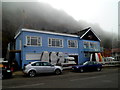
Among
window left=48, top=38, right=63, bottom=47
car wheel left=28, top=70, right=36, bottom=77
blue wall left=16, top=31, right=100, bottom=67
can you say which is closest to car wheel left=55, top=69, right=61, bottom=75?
car wheel left=28, top=70, right=36, bottom=77

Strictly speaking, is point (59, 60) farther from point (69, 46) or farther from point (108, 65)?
point (108, 65)

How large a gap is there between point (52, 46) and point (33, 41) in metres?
3.58

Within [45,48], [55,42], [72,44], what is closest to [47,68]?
[45,48]

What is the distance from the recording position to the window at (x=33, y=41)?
67.8 ft

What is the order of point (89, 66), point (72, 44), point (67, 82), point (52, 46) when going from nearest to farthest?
point (67, 82), point (89, 66), point (52, 46), point (72, 44)

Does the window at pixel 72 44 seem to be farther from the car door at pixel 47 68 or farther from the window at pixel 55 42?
the car door at pixel 47 68

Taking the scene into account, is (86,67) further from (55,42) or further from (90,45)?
(90,45)

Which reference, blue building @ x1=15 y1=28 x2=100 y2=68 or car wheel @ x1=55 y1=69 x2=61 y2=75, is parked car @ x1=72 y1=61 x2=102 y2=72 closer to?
car wheel @ x1=55 y1=69 x2=61 y2=75

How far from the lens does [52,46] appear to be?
22.9 m

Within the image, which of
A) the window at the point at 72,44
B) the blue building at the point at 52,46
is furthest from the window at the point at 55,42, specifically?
the window at the point at 72,44

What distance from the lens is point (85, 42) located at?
27.2 m

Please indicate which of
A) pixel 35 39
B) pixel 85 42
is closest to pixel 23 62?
pixel 35 39

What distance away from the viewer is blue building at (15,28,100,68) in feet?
67.1

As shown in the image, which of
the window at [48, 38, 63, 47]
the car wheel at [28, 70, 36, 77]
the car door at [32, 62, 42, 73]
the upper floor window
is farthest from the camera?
the upper floor window
